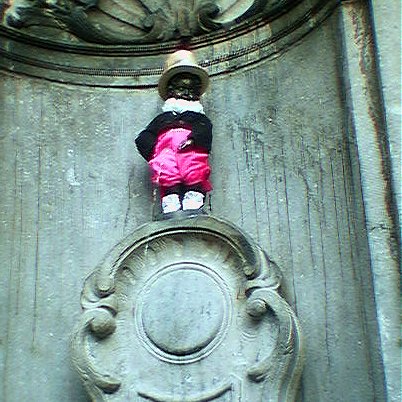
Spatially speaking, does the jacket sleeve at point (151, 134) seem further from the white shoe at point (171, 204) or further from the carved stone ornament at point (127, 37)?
the carved stone ornament at point (127, 37)

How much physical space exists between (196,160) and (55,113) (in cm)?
81

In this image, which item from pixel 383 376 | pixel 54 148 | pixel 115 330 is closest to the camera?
pixel 383 376

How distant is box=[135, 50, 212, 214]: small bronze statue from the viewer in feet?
13.8

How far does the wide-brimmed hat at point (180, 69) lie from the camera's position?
4.41 m

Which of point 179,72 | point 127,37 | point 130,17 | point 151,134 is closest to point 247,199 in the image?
point 151,134

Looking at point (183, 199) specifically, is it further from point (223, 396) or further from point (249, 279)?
point (223, 396)

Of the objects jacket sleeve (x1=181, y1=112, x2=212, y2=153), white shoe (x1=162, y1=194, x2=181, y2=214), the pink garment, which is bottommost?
white shoe (x1=162, y1=194, x2=181, y2=214)

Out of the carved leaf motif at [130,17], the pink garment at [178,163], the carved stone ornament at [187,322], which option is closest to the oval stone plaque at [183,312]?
the carved stone ornament at [187,322]

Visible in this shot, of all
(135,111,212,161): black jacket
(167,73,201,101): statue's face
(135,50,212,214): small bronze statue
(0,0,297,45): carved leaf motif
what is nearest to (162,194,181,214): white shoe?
(135,50,212,214): small bronze statue

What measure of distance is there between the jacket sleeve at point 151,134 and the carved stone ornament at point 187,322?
0.43m

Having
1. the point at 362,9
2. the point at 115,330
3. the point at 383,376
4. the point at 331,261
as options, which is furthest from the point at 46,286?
the point at 362,9

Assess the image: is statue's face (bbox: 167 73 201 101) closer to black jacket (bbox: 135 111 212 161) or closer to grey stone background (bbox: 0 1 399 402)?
black jacket (bbox: 135 111 212 161)

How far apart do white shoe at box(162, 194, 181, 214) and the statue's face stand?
47 cm

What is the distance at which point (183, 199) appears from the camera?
13.8 feet
